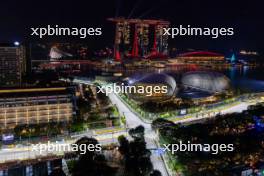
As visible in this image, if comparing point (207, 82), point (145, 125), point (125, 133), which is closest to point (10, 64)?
point (145, 125)

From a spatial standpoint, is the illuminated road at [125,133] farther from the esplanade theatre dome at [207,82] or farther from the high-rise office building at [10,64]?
the high-rise office building at [10,64]

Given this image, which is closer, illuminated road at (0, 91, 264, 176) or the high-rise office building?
illuminated road at (0, 91, 264, 176)

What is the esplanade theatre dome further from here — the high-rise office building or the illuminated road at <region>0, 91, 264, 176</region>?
the high-rise office building

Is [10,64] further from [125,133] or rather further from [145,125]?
[125,133]

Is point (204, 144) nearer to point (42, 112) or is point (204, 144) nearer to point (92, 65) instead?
point (42, 112)

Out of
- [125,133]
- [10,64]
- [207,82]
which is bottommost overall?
[125,133]

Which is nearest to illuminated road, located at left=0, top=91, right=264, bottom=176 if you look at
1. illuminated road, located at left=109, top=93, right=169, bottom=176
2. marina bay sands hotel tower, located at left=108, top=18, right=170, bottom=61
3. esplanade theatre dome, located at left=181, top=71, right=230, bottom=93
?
illuminated road, located at left=109, top=93, right=169, bottom=176
